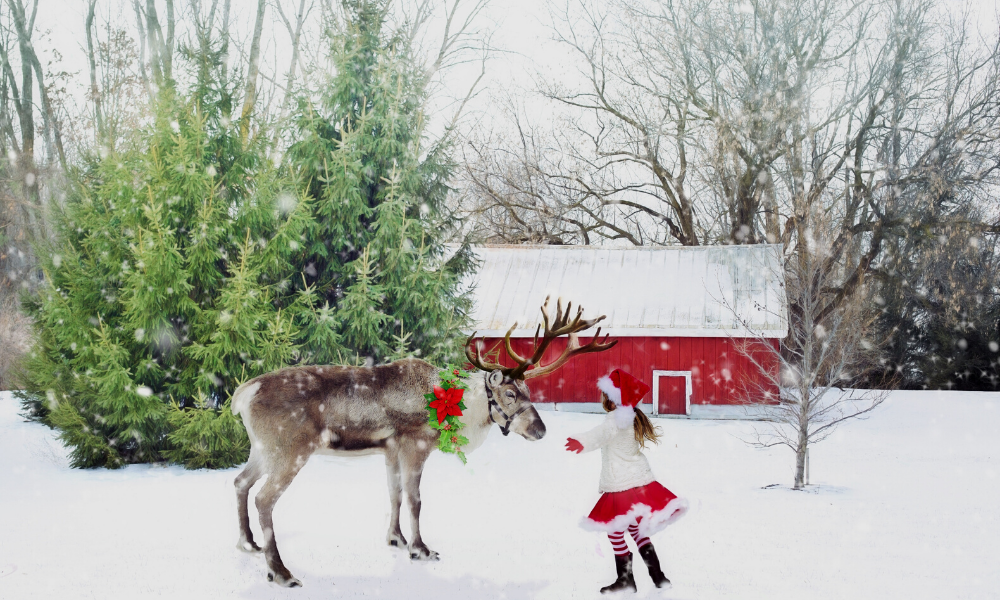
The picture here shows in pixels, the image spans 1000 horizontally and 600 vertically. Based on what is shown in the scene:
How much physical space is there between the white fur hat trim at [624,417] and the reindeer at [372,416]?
779 mm

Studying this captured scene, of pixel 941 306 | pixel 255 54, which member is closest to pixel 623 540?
pixel 255 54

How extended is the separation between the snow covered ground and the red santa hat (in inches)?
→ 52.3

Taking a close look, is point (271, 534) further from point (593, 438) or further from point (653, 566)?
point (653, 566)

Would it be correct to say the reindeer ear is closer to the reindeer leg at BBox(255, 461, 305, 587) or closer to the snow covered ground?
the snow covered ground

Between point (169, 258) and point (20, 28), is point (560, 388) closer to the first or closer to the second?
point (169, 258)

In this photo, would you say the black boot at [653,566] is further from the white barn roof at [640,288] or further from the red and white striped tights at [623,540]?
the white barn roof at [640,288]

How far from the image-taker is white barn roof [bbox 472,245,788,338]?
18391 millimetres

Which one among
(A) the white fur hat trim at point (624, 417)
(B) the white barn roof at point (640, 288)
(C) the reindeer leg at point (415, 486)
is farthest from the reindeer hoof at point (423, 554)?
(B) the white barn roof at point (640, 288)

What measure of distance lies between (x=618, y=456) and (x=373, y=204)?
8.74 m

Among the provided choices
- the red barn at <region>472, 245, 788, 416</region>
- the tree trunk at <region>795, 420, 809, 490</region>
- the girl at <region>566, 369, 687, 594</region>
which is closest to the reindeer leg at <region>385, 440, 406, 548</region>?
the girl at <region>566, 369, 687, 594</region>

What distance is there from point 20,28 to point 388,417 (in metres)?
24.2

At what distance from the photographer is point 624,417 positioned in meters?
6.01

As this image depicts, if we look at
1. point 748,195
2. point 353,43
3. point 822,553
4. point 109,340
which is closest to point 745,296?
point 748,195

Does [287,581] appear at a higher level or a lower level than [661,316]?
lower
